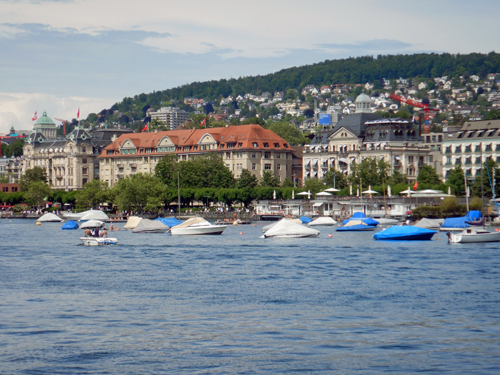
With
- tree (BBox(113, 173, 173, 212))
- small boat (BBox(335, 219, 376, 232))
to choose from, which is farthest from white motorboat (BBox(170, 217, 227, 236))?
tree (BBox(113, 173, 173, 212))

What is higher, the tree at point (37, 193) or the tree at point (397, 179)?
the tree at point (397, 179)

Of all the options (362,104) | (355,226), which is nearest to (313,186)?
(362,104)

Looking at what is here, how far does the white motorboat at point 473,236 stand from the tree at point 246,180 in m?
88.8

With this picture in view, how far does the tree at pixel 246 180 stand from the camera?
166750mm

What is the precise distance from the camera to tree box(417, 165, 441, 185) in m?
151

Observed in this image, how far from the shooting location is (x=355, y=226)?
10850 cm

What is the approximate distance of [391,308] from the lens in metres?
39.3

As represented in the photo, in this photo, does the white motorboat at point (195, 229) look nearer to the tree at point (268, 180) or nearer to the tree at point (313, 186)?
the tree at point (313, 186)

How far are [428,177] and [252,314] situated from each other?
11826cm

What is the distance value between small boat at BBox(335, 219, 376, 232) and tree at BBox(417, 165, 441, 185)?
4250 cm

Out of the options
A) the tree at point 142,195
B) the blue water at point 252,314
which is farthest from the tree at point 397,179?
the blue water at point 252,314

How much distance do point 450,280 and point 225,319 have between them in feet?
62.4

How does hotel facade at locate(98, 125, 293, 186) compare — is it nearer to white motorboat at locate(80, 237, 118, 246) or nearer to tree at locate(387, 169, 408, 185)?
tree at locate(387, 169, 408, 185)

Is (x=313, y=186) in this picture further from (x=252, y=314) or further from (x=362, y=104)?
(x=252, y=314)
